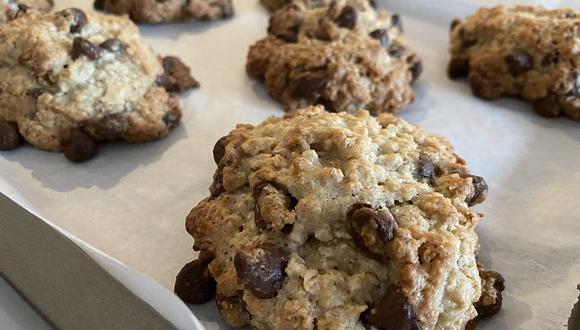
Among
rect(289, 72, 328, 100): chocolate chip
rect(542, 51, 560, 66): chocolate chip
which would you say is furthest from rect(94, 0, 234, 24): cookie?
rect(542, 51, 560, 66): chocolate chip

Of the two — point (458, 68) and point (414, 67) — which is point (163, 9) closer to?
point (414, 67)

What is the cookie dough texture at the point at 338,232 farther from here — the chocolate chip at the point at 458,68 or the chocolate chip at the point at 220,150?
the chocolate chip at the point at 458,68

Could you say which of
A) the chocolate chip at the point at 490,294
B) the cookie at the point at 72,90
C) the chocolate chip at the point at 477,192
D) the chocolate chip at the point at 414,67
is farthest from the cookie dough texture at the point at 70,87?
the chocolate chip at the point at 490,294

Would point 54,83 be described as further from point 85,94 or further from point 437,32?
point 437,32

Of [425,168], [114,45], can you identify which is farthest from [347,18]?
[425,168]

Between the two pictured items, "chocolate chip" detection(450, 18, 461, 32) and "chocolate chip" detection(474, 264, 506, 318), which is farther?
"chocolate chip" detection(450, 18, 461, 32)

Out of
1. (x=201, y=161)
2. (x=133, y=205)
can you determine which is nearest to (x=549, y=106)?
(x=201, y=161)

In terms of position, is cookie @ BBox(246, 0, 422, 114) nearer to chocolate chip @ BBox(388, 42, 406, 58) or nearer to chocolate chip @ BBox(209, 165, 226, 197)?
chocolate chip @ BBox(388, 42, 406, 58)
